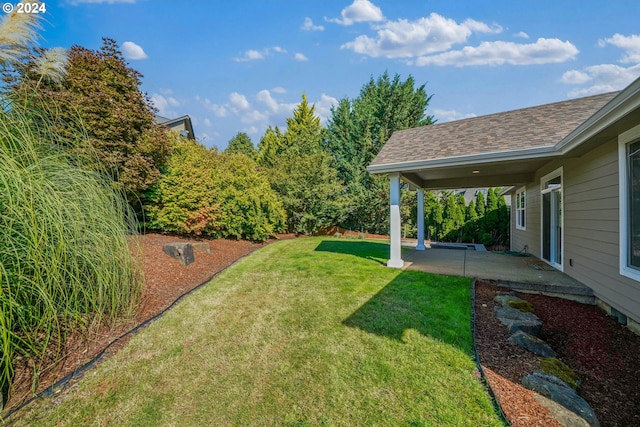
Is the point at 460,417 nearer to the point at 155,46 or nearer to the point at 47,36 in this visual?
the point at 47,36

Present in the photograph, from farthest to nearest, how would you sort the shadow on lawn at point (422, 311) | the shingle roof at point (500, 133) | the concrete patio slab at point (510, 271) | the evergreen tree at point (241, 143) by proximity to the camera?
the evergreen tree at point (241, 143)
the shingle roof at point (500, 133)
the concrete patio slab at point (510, 271)
the shadow on lawn at point (422, 311)

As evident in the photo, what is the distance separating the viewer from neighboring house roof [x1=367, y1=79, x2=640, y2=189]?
12.2 ft

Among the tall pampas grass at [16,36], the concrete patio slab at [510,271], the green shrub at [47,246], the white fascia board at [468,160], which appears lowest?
the concrete patio slab at [510,271]

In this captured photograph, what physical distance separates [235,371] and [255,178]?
759cm

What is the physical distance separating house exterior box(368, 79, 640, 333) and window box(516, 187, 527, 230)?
35 centimetres

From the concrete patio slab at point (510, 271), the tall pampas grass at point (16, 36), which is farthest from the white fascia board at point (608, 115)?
the tall pampas grass at point (16, 36)

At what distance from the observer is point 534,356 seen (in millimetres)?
2715

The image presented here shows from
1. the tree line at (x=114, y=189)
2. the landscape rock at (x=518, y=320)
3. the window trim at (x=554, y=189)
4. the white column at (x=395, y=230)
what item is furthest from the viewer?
the white column at (x=395, y=230)

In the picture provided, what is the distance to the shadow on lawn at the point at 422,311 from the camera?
3.14 metres

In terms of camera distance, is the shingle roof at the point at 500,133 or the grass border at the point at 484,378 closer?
the grass border at the point at 484,378

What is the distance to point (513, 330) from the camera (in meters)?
3.23

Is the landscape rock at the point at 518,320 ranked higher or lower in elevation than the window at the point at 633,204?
lower

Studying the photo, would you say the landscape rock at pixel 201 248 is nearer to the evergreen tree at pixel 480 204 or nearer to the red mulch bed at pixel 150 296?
the red mulch bed at pixel 150 296

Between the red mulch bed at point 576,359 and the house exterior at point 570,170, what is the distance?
1.28 feet
